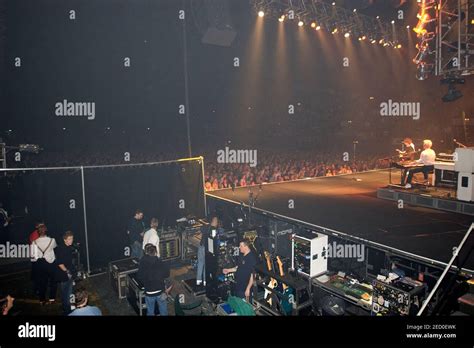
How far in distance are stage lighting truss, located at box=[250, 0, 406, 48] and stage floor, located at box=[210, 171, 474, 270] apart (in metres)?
5.80

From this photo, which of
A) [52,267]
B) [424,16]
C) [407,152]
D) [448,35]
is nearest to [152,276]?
[52,267]

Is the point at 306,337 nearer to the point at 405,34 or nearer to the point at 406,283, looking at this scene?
the point at 406,283

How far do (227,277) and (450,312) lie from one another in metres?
3.93

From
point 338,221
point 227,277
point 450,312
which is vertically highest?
point 338,221

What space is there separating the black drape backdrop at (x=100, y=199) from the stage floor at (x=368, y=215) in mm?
1745

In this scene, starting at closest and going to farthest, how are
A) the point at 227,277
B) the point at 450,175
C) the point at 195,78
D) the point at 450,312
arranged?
the point at 450,312 < the point at 227,277 < the point at 450,175 < the point at 195,78

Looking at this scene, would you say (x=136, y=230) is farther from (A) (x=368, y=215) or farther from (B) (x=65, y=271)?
(A) (x=368, y=215)

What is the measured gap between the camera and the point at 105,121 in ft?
45.8

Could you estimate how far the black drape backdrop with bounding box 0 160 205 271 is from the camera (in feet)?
25.5

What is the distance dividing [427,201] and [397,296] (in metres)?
4.54

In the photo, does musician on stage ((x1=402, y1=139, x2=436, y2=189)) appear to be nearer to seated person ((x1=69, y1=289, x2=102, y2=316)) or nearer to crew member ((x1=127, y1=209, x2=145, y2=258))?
crew member ((x1=127, y1=209, x2=145, y2=258))

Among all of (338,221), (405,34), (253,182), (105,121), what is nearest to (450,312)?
(338,221)

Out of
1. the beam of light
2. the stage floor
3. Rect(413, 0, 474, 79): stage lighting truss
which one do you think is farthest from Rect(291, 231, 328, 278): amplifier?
the beam of light

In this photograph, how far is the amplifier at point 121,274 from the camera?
693 cm
